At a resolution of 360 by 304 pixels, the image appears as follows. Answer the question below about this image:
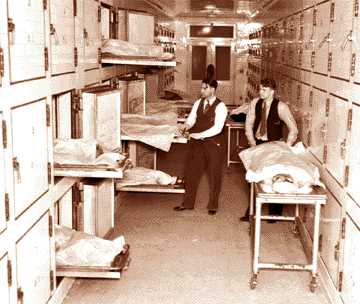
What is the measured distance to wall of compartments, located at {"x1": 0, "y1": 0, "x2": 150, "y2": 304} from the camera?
2506mm

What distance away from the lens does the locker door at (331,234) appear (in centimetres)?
360

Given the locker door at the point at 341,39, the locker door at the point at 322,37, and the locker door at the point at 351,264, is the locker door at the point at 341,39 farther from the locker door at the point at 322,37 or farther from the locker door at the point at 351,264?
the locker door at the point at 351,264

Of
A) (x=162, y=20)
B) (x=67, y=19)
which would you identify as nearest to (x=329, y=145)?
(x=67, y=19)

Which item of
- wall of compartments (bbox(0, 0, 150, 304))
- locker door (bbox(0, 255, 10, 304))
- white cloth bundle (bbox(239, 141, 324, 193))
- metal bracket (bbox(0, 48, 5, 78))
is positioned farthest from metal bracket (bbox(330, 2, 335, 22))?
locker door (bbox(0, 255, 10, 304))

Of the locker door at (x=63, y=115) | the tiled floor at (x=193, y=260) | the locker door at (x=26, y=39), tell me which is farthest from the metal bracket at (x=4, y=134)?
the tiled floor at (x=193, y=260)

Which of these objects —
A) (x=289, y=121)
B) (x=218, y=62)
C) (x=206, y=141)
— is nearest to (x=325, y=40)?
(x=289, y=121)

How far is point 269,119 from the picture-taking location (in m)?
5.26

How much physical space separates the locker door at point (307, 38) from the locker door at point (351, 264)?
179 cm

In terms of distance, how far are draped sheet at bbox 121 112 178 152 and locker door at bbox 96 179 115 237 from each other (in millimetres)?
912

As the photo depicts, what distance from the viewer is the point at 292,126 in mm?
5059

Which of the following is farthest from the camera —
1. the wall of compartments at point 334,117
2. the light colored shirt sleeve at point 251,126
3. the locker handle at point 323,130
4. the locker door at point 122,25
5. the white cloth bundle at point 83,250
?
the locker door at point 122,25

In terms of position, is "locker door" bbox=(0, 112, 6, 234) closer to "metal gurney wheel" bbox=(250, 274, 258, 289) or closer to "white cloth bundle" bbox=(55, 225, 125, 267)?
"white cloth bundle" bbox=(55, 225, 125, 267)

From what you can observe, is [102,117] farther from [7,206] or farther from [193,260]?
[7,206]

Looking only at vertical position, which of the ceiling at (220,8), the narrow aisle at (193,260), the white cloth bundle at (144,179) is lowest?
the narrow aisle at (193,260)
